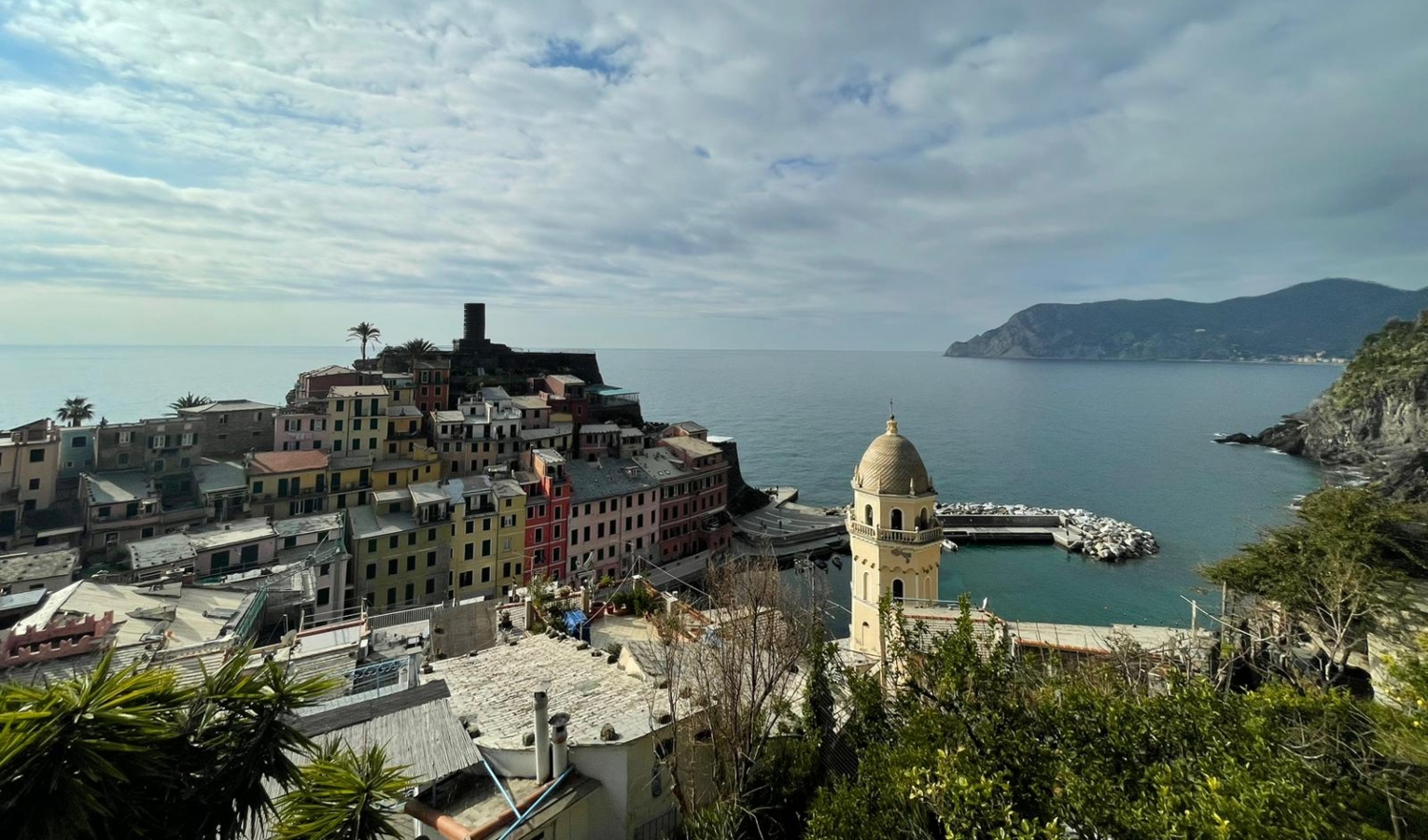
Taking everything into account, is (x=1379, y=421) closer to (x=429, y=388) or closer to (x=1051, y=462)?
(x=1051, y=462)

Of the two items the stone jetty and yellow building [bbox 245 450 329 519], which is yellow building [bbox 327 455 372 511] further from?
the stone jetty

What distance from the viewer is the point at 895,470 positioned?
23.3 m

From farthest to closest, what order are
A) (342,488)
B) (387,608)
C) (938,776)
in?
(342,488) < (387,608) < (938,776)

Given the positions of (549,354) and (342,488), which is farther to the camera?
(549,354)

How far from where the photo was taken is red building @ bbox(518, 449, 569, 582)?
137 ft

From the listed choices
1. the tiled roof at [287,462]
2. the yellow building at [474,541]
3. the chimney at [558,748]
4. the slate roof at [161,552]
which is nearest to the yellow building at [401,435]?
the tiled roof at [287,462]

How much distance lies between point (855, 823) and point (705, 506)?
46.3 m

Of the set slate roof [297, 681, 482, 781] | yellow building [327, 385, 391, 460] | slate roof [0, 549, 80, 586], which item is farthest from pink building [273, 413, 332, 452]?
slate roof [297, 681, 482, 781]

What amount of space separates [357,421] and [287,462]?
19.1 ft

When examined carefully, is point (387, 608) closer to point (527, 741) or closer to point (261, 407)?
point (261, 407)

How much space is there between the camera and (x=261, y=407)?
45125mm

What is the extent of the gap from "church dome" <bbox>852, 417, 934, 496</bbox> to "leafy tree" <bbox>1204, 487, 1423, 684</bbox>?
398 inches

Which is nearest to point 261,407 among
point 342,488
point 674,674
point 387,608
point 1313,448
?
point 342,488

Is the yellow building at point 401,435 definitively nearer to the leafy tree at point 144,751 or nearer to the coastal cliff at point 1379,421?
the leafy tree at point 144,751
